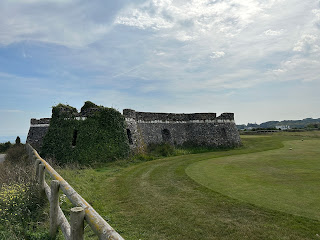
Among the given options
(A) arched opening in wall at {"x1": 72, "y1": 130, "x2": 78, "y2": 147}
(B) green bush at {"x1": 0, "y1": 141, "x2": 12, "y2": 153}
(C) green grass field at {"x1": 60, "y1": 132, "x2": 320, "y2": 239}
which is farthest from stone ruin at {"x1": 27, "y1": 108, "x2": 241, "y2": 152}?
(C) green grass field at {"x1": 60, "y1": 132, "x2": 320, "y2": 239}

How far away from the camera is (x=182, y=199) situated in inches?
351

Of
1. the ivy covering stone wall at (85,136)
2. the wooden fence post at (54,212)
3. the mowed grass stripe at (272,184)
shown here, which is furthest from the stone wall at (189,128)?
the wooden fence post at (54,212)

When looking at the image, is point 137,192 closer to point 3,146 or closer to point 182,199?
point 182,199

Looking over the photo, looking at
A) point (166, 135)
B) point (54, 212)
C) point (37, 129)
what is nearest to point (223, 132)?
point (166, 135)

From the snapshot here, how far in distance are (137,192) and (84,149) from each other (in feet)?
32.9

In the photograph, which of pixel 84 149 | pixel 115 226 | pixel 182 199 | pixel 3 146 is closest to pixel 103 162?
pixel 84 149

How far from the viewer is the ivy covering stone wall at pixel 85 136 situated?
1881cm

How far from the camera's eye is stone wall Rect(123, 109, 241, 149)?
2575 centimetres

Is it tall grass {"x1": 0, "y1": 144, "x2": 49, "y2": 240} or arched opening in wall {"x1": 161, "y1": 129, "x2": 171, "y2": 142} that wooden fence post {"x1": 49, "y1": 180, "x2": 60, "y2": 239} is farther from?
arched opening in wall {"x1": 161, "y1": 129, "x2": 171, "y2": 142}

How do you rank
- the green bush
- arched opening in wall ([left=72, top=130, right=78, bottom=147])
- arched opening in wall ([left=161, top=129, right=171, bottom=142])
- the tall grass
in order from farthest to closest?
the green bush < arched opening in wall ([left=161, top=129, right=171, bottom=142]) < arched opening in wall ([left=72, top=130, right=78, bottom=147]) < the tall grass

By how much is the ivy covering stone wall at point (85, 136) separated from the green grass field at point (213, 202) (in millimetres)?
5724

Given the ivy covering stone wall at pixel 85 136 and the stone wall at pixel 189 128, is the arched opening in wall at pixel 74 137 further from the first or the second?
the stone wall at pixel 189 128

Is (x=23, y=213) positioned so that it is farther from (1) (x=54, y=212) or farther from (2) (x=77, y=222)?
(2) (x=77, y=222)

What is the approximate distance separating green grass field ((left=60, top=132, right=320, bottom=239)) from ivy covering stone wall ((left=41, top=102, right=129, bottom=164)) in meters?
5.72
